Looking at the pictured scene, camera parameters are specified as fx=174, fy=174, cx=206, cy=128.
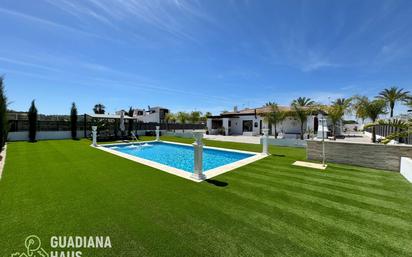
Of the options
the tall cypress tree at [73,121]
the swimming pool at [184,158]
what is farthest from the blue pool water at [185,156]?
the tall cypress tree at [73,121]

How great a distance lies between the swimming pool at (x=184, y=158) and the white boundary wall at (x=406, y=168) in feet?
18.1

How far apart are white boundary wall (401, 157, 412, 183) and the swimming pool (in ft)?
18.1

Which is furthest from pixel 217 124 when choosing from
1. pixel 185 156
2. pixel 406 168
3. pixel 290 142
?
pixel 406 168

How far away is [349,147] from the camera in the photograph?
8.46m

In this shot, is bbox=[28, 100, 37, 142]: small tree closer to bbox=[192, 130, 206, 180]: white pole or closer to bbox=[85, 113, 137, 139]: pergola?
bbox=[85, 113, 137, 139]: pergola

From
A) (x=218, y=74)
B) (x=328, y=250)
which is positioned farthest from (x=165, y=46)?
(x=328, y=250)

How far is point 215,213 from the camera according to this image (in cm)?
380

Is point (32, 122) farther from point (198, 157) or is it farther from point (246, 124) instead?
point (246, 124)

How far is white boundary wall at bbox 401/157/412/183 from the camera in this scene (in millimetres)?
6001

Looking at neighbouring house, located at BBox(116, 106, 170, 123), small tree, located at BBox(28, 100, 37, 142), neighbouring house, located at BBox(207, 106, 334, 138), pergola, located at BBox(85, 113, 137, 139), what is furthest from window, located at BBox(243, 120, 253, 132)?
small tree, located at BBox(28, 100, 37, 142)

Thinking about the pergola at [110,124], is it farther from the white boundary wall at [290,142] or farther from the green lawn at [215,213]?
the white boundary wall at [290,142]

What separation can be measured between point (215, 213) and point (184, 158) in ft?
27.9

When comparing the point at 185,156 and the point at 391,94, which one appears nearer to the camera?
the point at 185,156

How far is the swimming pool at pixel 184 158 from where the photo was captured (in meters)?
7.52
